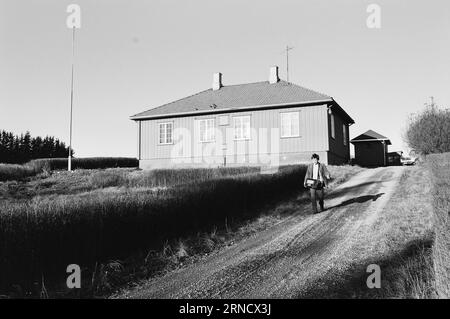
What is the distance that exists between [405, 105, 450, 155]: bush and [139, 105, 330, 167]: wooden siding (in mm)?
6191

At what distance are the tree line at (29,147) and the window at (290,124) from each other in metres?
38.2

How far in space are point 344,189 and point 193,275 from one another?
34.0 feet

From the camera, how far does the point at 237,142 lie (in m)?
26.2

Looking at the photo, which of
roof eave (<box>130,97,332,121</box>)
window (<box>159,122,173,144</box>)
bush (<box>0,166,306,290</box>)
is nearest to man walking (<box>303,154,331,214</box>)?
bush (<box>0,166,306,290</box>)

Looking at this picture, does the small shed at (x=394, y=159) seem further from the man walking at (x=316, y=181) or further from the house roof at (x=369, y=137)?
the man walking at (x=316, y=181)

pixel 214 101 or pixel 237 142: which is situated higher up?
pixel 214 101

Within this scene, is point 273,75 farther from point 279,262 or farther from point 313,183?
point 279,262

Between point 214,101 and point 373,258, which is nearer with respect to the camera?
point 373,258

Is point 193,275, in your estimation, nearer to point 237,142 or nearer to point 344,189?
point 344,189

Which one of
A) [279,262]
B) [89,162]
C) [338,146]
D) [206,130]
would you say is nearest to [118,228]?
[279,262]

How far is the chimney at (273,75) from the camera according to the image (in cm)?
2933
